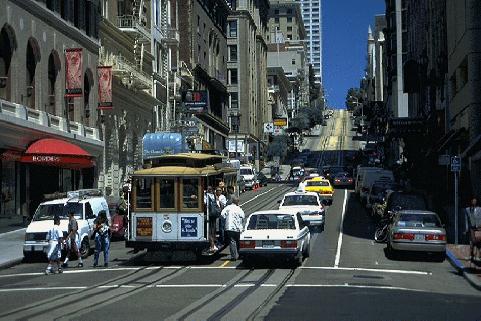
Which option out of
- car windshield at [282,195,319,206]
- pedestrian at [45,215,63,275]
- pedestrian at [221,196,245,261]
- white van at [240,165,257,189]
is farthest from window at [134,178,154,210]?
white van at [240,165,257,189]

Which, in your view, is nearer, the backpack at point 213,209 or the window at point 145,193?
the window at point 145,193

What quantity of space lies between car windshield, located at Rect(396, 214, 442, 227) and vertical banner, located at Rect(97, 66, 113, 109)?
2562cm

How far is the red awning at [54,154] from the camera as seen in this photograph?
3469 centimetres

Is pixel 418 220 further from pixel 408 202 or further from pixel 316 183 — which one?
pixel 316 183

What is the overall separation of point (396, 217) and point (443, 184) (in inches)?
1021

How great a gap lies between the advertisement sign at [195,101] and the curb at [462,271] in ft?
144

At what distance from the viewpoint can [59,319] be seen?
13250mm

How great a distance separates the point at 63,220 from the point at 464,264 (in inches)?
498

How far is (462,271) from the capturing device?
20.7 metres

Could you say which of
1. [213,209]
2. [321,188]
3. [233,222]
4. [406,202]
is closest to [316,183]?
[321,188]

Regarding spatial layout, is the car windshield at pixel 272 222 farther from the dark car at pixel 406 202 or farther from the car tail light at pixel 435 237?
the dark car at pixel 406 202

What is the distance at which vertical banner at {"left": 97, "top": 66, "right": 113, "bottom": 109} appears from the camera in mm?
45406

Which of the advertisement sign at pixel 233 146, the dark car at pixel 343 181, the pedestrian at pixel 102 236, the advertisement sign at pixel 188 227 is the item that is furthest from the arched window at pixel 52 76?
the advertisement sign at pixel 233 146

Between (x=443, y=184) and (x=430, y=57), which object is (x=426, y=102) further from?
(x=443, y=184)
